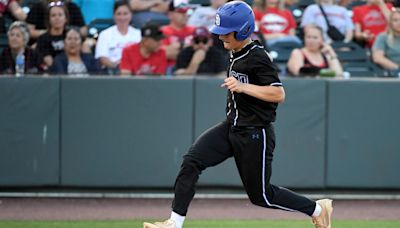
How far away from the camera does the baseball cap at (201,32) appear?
9.09m

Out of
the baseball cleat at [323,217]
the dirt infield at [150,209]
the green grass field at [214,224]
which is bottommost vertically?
the dirt infield at [150,209]

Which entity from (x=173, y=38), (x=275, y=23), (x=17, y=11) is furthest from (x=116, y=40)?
(x=275, y=23)

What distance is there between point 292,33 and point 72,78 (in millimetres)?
2676

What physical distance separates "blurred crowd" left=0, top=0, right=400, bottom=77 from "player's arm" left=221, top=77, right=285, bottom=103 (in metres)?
3.55

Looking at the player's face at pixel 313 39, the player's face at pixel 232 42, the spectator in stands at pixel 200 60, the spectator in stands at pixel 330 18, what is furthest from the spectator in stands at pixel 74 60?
the player's face at pixel 232 42

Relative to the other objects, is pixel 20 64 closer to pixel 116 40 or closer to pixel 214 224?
pixel 116 40

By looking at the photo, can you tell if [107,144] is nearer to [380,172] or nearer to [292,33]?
[292,33]

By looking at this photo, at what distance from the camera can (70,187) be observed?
29.5 ft

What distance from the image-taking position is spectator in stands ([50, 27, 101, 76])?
29.1 ft

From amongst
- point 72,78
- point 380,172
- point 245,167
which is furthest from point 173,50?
point 245,167

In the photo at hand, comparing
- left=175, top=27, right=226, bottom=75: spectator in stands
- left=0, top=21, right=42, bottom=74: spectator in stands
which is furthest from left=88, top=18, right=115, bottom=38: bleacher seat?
left=175, top=27, right=226, bottom=75: spectator in stands

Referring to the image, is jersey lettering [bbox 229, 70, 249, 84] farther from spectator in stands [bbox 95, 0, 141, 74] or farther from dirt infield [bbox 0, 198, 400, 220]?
spectator in stands [bbox 95, 0, 141, 74]

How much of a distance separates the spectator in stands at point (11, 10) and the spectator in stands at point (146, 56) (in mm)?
1247

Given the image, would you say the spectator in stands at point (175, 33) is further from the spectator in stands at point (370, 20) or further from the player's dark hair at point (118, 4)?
the spectator in stands at point (370, 20)
